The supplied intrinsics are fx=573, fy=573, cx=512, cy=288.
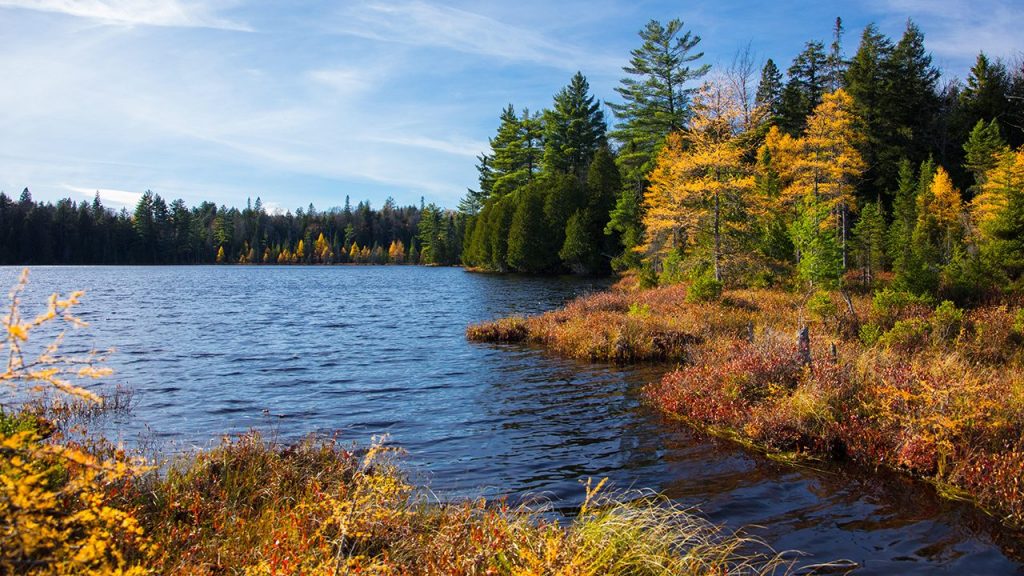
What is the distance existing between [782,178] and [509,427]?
3924 centimetres

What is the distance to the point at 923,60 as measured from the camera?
4766 cm

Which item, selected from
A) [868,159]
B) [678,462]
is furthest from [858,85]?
[678,462]

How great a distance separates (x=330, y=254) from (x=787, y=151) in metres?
117

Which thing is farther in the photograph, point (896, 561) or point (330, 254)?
point (330, 254)

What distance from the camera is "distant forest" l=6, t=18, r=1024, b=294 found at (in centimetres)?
2667

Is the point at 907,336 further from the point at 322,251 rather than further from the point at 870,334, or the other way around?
the point at 322,251

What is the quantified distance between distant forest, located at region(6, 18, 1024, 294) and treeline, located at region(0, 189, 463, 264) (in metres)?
0.84

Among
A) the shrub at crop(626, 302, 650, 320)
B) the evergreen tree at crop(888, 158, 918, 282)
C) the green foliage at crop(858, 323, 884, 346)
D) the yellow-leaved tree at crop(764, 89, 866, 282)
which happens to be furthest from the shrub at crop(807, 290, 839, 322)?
the evergreen tree at crop(888, 158, 918, 282)

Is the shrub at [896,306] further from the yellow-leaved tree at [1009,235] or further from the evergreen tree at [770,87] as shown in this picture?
the evergreen tree at [770,87]

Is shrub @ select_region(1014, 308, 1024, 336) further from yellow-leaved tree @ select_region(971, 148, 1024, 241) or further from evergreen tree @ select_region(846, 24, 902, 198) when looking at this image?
evergreen tree @ select_region(846, 24, 902, 198)

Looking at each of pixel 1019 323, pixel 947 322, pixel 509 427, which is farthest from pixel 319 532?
pixel 1019 323

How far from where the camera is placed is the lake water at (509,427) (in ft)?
22.5

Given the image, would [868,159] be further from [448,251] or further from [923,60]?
[448,251]

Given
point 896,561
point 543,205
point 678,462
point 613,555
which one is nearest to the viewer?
point 613,555
